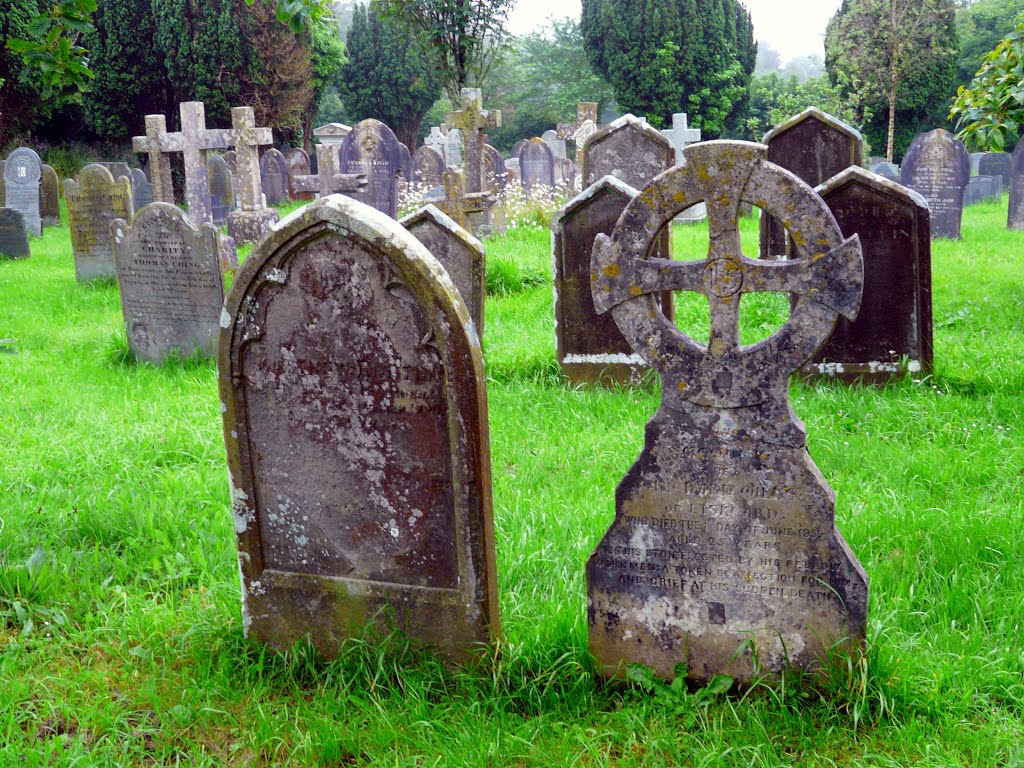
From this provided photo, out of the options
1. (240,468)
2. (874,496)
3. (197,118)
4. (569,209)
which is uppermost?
(197,118)

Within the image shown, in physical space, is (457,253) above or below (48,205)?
below

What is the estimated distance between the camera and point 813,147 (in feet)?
30.9

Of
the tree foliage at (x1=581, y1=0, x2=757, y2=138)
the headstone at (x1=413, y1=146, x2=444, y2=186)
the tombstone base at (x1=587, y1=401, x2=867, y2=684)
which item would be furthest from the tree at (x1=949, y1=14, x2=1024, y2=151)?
the tree foliage at (x1=581, y1=0, x2=757, y2=138)

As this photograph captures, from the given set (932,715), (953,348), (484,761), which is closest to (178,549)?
(484,761)

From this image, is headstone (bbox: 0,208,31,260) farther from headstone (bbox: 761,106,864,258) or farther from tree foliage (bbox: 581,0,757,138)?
tree foliage (bbox: 581,0,757,138)

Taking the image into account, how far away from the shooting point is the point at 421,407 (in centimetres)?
310

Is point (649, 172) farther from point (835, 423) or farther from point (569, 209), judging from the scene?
point (835, 423)

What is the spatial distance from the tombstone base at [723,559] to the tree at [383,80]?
110 ft

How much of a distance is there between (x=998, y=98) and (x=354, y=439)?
633 cm

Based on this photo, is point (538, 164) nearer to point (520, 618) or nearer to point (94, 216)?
point (94, 216)

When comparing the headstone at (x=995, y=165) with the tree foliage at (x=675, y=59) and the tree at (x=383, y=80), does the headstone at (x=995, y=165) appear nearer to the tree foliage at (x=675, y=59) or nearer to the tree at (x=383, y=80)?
the tree foliage at (x=675, y=59)

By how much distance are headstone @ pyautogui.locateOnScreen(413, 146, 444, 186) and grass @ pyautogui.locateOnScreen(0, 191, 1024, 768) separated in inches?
621

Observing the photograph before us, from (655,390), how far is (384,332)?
368cm

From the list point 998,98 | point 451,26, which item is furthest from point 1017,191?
point 451,26
